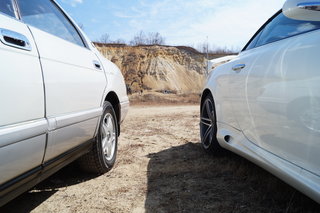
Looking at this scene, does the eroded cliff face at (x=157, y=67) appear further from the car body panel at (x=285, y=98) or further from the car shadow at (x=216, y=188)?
the car body panel at (x=285, y=98)

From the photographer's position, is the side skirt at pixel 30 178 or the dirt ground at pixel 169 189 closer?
the side skirt at pixel 30 178

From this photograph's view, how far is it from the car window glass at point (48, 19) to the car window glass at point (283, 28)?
5.47 ft

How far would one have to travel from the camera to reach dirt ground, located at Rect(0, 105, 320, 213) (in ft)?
6.73

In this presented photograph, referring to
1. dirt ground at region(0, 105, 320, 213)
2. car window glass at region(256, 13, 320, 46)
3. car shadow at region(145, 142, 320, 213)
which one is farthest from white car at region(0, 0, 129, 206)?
car window glass at region(256, 13, 320, 46)

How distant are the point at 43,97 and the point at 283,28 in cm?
182

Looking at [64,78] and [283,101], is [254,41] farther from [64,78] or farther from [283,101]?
[64,78]

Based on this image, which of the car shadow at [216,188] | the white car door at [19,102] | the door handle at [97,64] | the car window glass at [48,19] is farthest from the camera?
the door handle at [97,64]

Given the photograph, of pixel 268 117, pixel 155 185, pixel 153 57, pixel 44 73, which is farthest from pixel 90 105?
pixel 153 57

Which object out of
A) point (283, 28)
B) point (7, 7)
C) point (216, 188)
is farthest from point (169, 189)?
point (7, 7)

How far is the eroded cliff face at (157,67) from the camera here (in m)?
28.2

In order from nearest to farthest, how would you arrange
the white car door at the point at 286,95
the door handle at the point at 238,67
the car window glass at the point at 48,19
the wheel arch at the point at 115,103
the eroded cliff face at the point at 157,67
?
the white car door at the point at 286,95 < the car window glass at the point at 48,19 < the door handle at the point at 238,67 < the wheel arch at the point at 115,103 < the eroded cliff face at the point at 157,67

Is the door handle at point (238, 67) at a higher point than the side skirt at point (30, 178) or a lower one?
higher

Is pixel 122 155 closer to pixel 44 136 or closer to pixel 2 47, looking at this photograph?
pixel 44 136

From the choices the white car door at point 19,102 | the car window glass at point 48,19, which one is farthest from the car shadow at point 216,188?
the car window glass at point 48,19
